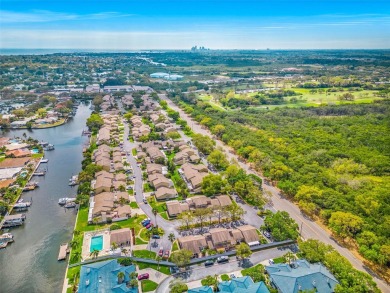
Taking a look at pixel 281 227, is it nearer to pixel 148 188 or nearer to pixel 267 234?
pixel 267 234

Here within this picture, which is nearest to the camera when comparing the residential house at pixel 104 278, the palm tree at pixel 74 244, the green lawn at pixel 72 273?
the residential house at pixel 104 278

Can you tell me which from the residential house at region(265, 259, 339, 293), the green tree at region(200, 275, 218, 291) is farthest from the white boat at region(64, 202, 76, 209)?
the residential house at region(265, 259, 339, 293)

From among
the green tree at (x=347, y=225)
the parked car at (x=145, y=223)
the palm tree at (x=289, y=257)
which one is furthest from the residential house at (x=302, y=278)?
the parked car at (x=145, y=223)

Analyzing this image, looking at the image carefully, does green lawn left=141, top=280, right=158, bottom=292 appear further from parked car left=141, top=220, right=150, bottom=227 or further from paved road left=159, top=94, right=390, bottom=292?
paved road left=159, top=94, right=390, bottom=292

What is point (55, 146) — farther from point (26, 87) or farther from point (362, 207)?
point (26, 87)

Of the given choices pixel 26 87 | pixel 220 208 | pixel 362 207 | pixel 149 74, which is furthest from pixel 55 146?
pixel 149 74

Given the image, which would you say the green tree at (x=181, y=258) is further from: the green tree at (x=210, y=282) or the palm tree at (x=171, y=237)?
the palm tree at (x=171, y=237)

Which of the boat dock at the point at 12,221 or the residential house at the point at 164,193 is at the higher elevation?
the residential house at the point at 164,193

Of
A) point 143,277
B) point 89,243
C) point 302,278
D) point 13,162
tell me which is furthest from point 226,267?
point 13,162
